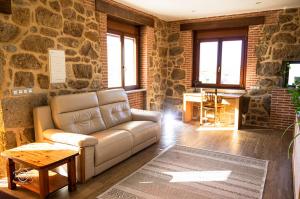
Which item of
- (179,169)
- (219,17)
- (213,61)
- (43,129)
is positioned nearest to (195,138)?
(179,169)

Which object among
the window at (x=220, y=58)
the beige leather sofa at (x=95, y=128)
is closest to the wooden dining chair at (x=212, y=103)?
the window at (x=220, y=58)

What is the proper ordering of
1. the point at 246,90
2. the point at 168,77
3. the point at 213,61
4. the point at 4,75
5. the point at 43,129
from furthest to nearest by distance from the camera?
the point at 168,77 < the point at 213,61 < the point at 246,90 < the point at 43,129 < the point at 4,75

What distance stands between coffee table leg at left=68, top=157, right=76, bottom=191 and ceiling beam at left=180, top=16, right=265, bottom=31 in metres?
4.67

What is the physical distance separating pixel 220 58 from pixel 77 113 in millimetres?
3966

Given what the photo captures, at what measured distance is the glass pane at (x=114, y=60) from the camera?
15.4 ft

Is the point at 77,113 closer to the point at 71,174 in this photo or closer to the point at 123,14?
Answer: the point at 71,174

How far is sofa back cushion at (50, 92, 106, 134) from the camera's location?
3094 millimetres

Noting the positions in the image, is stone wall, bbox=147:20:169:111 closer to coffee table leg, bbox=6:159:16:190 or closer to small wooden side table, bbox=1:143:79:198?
small wooden side table, bbox=1:143:79:198

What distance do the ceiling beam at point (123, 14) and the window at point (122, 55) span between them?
0.25m

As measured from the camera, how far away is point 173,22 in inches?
241

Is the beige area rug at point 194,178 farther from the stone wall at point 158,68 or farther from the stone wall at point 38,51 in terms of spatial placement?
the stone wall at point 158,68

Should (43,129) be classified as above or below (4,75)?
below

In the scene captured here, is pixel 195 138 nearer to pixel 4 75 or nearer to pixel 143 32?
pixel 143 32

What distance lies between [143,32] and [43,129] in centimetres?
344
